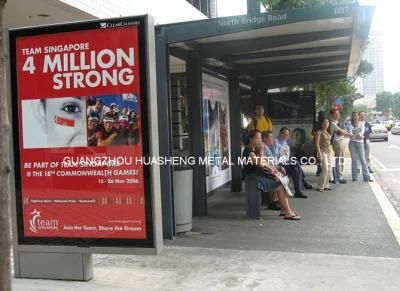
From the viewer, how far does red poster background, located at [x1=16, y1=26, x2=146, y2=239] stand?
514 centimetres

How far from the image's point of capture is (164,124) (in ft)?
23.8

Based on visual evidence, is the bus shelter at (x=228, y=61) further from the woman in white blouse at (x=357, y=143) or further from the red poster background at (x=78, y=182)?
the red poster background at (x=78, y=182)

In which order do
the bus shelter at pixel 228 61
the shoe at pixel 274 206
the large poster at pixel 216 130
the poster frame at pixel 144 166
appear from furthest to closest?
the large poster at pixel 216 130 → the shoe at pixel 274 206 → the bus shelter at pixel 228 61 → the poster frame at pixel 144 166

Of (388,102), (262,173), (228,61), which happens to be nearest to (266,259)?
(262,173)

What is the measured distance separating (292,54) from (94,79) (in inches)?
237

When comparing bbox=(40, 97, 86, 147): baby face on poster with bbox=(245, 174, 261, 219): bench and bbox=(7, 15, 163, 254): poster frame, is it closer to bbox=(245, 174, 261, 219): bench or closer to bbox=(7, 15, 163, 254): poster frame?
bbox=(7, 15, 163, 254): poster frame

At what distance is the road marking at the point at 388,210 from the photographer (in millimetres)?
7961

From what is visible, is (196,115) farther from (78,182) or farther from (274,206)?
(78,182)

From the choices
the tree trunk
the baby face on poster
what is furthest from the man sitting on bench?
the tree trunk

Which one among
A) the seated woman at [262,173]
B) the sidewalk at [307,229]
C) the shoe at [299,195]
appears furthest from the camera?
the shoe at [299,195]

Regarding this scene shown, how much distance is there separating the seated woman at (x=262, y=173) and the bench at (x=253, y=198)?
0.39 feet

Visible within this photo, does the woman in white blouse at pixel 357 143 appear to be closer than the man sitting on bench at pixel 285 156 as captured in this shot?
No

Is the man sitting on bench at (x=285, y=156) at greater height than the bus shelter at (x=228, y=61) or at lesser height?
lesser

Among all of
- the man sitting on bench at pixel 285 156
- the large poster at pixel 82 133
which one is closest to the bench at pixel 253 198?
the man sitting on bench at pixel 285 156
